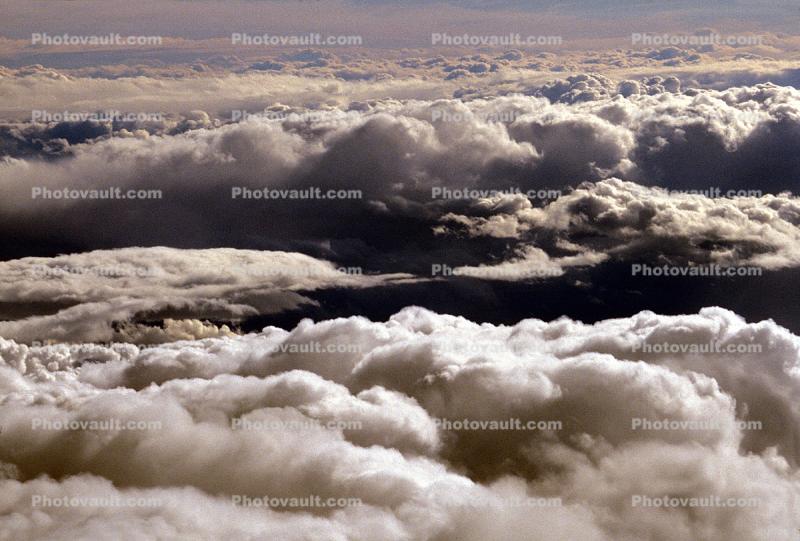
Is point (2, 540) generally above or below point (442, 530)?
above

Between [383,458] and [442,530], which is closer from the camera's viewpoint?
[442,530]

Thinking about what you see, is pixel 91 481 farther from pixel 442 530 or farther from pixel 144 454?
pixel 442 530

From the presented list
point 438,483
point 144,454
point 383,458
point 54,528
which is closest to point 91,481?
point 144,454

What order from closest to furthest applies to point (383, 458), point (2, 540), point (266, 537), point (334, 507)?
point (2, 540), point (266, 537), point (334, 507), point (383, 458)

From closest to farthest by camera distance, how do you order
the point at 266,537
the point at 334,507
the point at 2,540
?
the point at 2,540
the point at 266,537
the point at 334,507

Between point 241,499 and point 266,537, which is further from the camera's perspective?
point 241,499

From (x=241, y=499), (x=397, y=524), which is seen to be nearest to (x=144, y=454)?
(x=241, y=499)

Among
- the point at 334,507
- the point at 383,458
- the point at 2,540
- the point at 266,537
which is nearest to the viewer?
the point at 2,540

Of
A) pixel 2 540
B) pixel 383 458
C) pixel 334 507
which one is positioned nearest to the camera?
pixel 2 540

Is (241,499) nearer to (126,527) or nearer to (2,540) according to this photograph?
(126,527)
